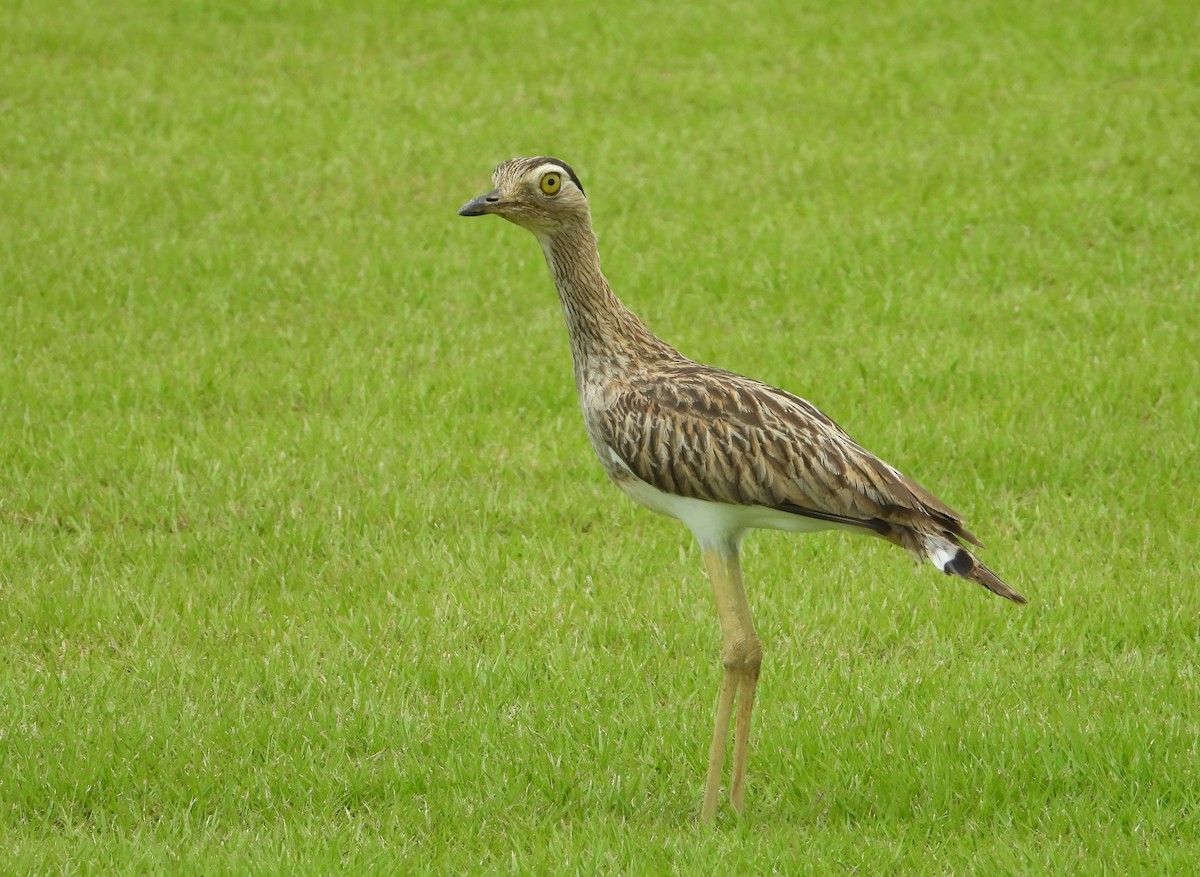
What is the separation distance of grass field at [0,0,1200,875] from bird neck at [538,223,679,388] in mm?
1451

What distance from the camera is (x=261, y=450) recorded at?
9.28m

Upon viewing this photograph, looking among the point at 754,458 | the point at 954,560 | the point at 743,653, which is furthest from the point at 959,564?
the point at 743,653

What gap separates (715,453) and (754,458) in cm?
14

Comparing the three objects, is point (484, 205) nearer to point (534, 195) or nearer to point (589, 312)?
point (534, 195)

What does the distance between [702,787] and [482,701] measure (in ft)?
3.55

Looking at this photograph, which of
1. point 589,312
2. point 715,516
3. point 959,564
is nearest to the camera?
point 959,564

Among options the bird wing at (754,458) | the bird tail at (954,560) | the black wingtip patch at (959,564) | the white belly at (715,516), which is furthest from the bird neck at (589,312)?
the black wingtip patch at (959,564)

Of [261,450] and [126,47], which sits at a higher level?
[126,47]

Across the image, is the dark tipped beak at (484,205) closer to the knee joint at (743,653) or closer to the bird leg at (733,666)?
the bird leg at (733,666)

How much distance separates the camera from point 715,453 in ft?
18.3

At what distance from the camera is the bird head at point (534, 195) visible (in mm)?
5824

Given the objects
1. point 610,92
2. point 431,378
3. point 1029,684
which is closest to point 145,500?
point 431,378

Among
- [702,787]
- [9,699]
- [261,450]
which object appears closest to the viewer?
[702,787]

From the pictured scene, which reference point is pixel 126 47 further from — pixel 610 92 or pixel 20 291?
pixel 20 291
